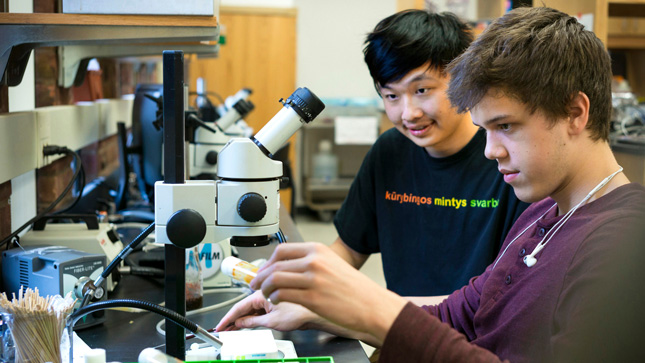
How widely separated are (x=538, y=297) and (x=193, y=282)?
2.38 feet

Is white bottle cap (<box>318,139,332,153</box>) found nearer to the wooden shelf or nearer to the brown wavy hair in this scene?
the wooden shelf

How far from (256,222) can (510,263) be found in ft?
1.45

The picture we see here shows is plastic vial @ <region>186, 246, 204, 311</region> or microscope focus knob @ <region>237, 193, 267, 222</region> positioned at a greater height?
microscope focus knob @ <region>237, 193, 267, 222</region>

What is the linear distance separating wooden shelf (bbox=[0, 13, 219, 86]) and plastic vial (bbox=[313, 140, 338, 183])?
489 cm

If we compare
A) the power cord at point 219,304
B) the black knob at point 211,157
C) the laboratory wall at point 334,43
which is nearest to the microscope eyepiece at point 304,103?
the power cord at point 219,304

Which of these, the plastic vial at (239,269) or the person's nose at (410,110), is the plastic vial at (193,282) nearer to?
the plastic vial at (239,269)

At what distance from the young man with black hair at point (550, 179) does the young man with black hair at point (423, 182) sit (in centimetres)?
43

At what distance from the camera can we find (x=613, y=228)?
912 mm

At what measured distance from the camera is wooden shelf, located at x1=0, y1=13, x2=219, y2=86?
123cm

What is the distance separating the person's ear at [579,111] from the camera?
39.4 inches

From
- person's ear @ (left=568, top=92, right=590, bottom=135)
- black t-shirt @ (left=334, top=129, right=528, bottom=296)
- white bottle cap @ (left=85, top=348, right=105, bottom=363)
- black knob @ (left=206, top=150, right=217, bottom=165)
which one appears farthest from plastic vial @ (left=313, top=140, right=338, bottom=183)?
white bottle cap @ (left=85, top=348, right=105, bottom=363)

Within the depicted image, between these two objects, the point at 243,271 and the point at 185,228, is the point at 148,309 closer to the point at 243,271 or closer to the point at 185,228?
the point at 185,228

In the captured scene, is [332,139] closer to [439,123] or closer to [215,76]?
[215,76]

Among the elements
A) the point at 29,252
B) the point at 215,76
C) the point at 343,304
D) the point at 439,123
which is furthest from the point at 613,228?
the point at 215,76
